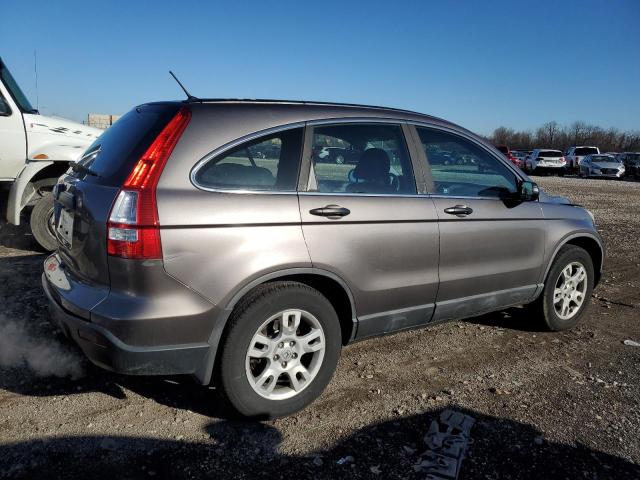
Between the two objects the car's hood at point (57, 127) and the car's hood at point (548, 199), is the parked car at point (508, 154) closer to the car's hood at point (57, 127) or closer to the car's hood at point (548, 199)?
the car's hood at point (548, 199)

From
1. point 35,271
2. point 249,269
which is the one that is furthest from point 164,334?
point 35,271

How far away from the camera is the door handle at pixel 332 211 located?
119 inches

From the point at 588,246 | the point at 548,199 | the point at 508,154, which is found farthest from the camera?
the point at 508,154

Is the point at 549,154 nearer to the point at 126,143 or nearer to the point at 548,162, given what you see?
the point at 548,162

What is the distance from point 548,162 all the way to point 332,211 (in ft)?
120

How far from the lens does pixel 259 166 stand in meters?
2.98

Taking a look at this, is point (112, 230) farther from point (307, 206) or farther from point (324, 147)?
point (324, 147)

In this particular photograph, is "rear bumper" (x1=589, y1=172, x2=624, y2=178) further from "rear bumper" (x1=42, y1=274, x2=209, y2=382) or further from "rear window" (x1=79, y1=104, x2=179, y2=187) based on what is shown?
"rear bumper" (x1=42, y1=274, x2=209, y2=382)

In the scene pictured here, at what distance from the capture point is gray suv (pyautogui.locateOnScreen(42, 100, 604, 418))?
262 cm

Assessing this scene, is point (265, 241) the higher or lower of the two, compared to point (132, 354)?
higher

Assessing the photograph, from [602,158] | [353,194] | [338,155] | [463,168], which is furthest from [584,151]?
[353,194]

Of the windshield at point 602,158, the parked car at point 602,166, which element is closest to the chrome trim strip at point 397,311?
the parked car at point 602,166

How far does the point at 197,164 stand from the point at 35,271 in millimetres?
4123

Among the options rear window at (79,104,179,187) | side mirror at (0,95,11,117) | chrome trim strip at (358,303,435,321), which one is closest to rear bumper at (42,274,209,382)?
rear window at (79,104,179,187)
